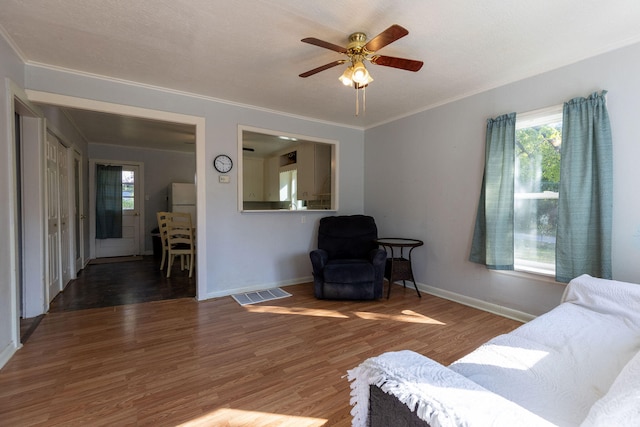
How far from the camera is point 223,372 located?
6.61ft

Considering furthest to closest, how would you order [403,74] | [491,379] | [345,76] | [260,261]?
[260,261], [403,74], [345,76], [491,379]

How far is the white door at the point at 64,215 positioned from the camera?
386cm

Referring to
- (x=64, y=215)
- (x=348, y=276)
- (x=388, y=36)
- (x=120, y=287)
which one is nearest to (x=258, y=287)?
(x=348, y=276)

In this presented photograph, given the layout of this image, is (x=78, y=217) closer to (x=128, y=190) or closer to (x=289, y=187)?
(x=128, y=190)

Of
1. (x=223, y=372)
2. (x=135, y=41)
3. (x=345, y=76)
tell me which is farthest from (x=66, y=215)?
(x=345, y=76)

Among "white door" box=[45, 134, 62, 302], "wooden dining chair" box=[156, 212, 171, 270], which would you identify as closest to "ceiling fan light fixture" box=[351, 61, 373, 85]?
"white door" box=[45, 134, 62, 302]

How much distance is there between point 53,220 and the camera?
3.47 meters

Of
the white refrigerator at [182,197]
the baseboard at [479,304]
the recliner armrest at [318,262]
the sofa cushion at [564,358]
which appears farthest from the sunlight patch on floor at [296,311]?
the white refrigerator at [182,197]

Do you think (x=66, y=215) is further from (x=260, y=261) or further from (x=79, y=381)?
(x=79, y=381)

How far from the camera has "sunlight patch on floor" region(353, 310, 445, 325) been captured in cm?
288

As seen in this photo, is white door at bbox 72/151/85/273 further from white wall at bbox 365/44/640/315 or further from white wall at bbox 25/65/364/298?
white wall at bbox 365/44/640/315

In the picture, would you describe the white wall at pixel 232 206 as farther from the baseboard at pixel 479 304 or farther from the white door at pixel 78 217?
Result: the white door at pixel 78 217

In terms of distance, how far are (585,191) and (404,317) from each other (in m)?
1.89

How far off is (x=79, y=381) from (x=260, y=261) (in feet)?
7.33
